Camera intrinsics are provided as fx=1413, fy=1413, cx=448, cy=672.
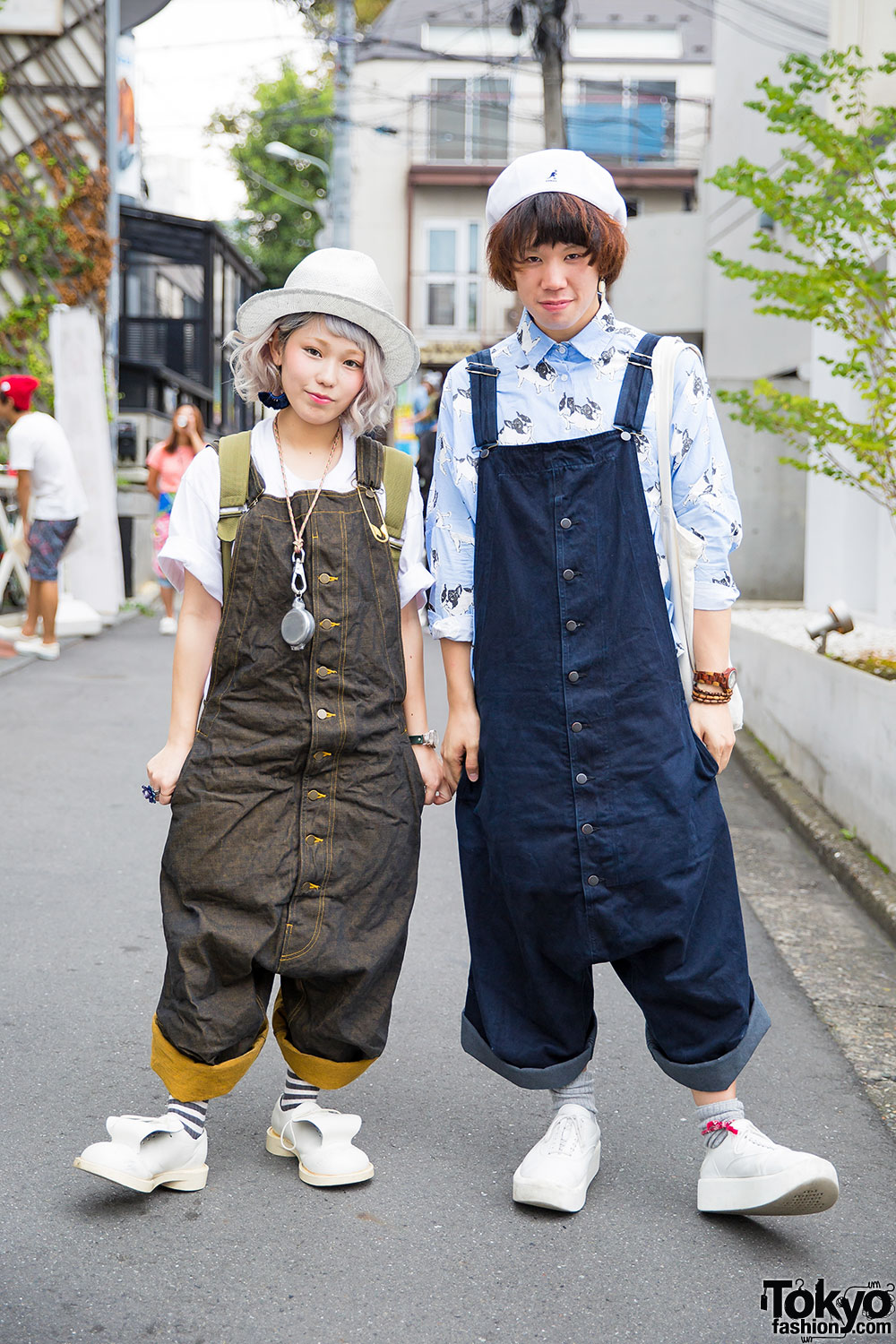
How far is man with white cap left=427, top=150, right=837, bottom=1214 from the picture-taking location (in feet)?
8.41

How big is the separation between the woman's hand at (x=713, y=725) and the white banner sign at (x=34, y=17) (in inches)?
609

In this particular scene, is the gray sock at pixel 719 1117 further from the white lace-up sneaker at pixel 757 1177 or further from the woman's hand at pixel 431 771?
the woman's hand at pixel 431 771

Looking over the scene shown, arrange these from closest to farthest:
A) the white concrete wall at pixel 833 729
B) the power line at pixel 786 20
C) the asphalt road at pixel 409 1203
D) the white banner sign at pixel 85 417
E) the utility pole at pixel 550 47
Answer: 1. the asphalt road at pixel 409 1203
2. the white concrete wall at pixel 833 729
3. the white banner sign at pixel 85 417
4. the utility pole at pixel 550 47
5. the power line at pixel 786 20

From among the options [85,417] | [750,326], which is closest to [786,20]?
[750,326]

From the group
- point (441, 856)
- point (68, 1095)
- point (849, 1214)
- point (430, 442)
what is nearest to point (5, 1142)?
point (68, 1095)

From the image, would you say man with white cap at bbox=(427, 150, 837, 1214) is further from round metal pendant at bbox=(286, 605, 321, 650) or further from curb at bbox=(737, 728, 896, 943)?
curb at bbox=(737, 728, 896, 943)

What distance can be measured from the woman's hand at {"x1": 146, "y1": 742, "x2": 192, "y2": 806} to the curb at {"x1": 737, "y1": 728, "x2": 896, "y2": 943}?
2.73 metres

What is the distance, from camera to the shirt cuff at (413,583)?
2.79 metres

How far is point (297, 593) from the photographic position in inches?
104

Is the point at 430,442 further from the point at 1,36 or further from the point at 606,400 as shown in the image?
the point at 606,400

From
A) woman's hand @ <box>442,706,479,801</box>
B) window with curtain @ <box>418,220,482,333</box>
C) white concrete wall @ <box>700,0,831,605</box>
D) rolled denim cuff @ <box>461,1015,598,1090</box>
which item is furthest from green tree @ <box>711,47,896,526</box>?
window with curtain @ <box>418,220,482,333</box>

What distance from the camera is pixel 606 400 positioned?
259 cm

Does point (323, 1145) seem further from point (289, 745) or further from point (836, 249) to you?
point (836, 249)

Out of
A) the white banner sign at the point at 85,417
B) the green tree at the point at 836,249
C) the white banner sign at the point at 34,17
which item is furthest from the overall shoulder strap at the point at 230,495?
the white banner sign at the point at 34,17
